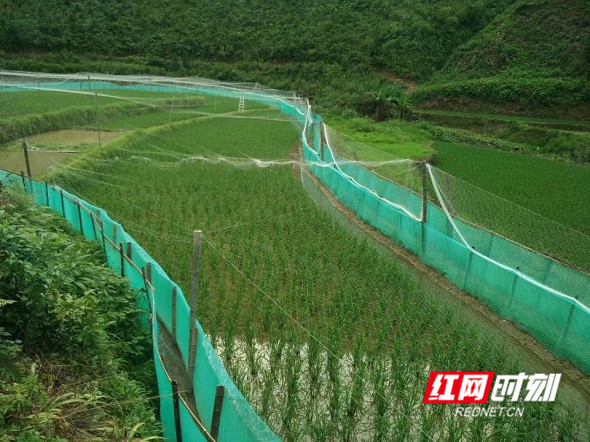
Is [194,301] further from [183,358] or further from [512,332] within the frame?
[512,332]

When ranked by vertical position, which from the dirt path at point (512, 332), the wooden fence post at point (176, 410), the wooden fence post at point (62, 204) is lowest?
the dirt path at point (512, 332)

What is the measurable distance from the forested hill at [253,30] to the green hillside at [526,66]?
3.68m

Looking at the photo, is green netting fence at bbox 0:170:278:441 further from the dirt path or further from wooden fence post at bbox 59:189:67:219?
the dirt path

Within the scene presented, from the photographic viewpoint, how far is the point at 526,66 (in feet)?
108

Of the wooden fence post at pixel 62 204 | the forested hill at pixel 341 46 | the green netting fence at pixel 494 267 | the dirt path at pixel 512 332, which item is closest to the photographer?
the dirt path at pixel 512 332

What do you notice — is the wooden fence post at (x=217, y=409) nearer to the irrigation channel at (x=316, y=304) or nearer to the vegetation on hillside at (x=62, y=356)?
the irrigation channel at (x=316, y=304)

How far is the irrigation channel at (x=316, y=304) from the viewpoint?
5.22 metres

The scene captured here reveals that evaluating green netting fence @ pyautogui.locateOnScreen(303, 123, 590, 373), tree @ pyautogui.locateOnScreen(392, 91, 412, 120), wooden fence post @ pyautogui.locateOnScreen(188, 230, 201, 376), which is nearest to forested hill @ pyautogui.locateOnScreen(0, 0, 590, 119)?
tree @ pyautogui.locateOnScreen(392, 91, 412, 120)

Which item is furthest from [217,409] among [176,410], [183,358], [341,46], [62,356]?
[341,46]

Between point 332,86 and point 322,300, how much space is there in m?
30.0

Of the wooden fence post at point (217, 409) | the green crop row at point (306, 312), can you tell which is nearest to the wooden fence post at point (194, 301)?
the green crop row at point (306, 312)

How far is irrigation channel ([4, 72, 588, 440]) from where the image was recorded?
5223mm

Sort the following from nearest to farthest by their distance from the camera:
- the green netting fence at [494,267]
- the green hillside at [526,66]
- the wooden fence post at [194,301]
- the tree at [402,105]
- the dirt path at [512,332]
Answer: the wooden fence post at [194,301] → the dirt path at [512,332] → the green netting fence at [494,267] → the green hillside at [526,66] → the tree at [402,105]

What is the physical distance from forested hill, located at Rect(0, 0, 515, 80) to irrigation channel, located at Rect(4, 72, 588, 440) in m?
26.6
